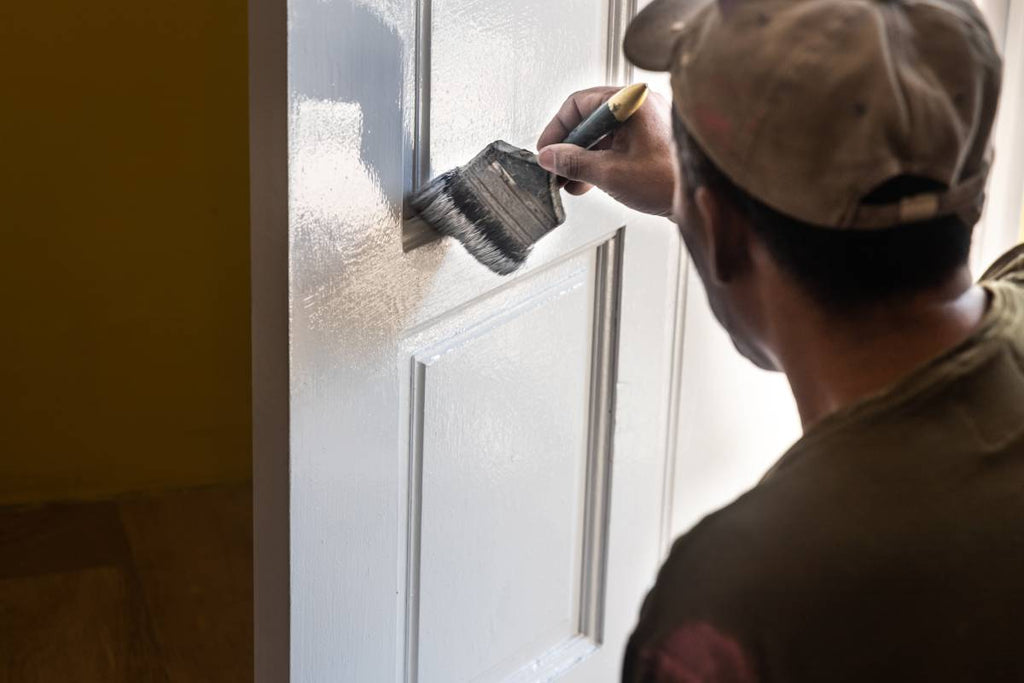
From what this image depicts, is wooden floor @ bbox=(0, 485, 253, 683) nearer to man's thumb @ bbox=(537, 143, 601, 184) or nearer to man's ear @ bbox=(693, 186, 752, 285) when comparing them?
man's thumb @ bbox=(537, 143, 601, 184)

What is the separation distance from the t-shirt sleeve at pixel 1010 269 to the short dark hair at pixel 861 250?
0.63 feet

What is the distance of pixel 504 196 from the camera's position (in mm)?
1219

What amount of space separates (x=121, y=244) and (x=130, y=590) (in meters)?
0.72

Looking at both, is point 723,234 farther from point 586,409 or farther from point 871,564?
point 586,409

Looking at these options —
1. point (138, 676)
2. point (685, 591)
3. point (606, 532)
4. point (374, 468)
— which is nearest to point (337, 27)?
point (374, 468)

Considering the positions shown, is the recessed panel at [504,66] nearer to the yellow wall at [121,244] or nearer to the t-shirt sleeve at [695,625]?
the t-shirt sleeve at [695,625]

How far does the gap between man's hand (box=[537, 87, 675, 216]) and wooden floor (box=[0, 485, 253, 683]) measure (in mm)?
1419

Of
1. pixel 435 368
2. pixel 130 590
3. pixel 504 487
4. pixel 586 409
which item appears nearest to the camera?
pixel 435 368

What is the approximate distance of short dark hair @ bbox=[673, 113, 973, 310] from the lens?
29.9 inches

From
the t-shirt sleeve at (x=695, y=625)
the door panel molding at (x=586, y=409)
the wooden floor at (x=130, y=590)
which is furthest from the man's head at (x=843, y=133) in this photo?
the wooden floor at (x=130, y=590)

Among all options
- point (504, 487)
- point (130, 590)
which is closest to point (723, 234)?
point (504, 487)

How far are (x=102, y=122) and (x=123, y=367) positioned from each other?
1.76 feet

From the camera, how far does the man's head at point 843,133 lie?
732mm

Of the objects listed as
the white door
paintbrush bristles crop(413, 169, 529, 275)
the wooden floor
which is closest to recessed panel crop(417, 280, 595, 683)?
the white door
